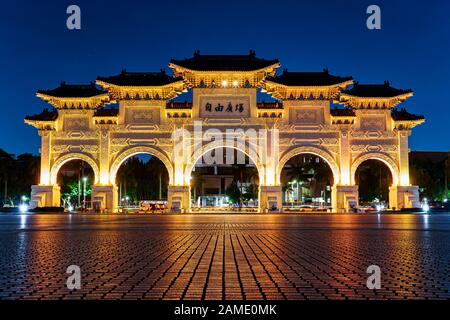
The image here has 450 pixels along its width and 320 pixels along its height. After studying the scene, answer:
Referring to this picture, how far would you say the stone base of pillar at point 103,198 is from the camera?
40250mm

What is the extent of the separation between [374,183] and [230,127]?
1110 inches

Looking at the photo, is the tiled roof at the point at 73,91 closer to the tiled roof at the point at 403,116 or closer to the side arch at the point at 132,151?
the side arch at the point at 132,151

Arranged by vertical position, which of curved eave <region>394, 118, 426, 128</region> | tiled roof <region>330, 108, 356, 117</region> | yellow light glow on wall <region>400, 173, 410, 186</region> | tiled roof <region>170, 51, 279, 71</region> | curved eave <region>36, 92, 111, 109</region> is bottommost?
yellow light glow on wall <region>400, 173, 410, 186</region>

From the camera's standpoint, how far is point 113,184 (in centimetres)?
4075

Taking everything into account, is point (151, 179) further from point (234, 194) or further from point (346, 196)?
point (346, 196)

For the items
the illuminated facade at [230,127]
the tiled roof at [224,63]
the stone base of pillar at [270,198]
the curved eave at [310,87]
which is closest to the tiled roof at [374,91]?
the illuminated facade at [230,127]

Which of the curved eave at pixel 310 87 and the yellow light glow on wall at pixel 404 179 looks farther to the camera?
the yellow light glow on wall at pixel 404 179

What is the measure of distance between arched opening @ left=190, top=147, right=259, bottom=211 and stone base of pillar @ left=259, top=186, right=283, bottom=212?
30.4 metres

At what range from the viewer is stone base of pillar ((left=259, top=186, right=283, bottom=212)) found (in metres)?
40.3

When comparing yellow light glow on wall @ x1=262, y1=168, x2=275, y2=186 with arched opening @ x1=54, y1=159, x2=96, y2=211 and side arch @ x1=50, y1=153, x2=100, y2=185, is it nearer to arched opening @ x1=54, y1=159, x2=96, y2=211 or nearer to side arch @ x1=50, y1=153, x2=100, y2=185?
side arch @ x1=50, y1=153, x2=100, y2=185

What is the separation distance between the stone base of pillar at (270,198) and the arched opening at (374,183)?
62.8 ft

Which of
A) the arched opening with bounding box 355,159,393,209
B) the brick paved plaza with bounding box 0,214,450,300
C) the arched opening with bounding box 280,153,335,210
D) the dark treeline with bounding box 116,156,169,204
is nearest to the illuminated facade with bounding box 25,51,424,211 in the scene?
the arched opening with bounding box 280,153,335,210

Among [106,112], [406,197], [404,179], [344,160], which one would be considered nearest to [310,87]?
[344,160]

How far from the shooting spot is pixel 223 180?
297 feet
